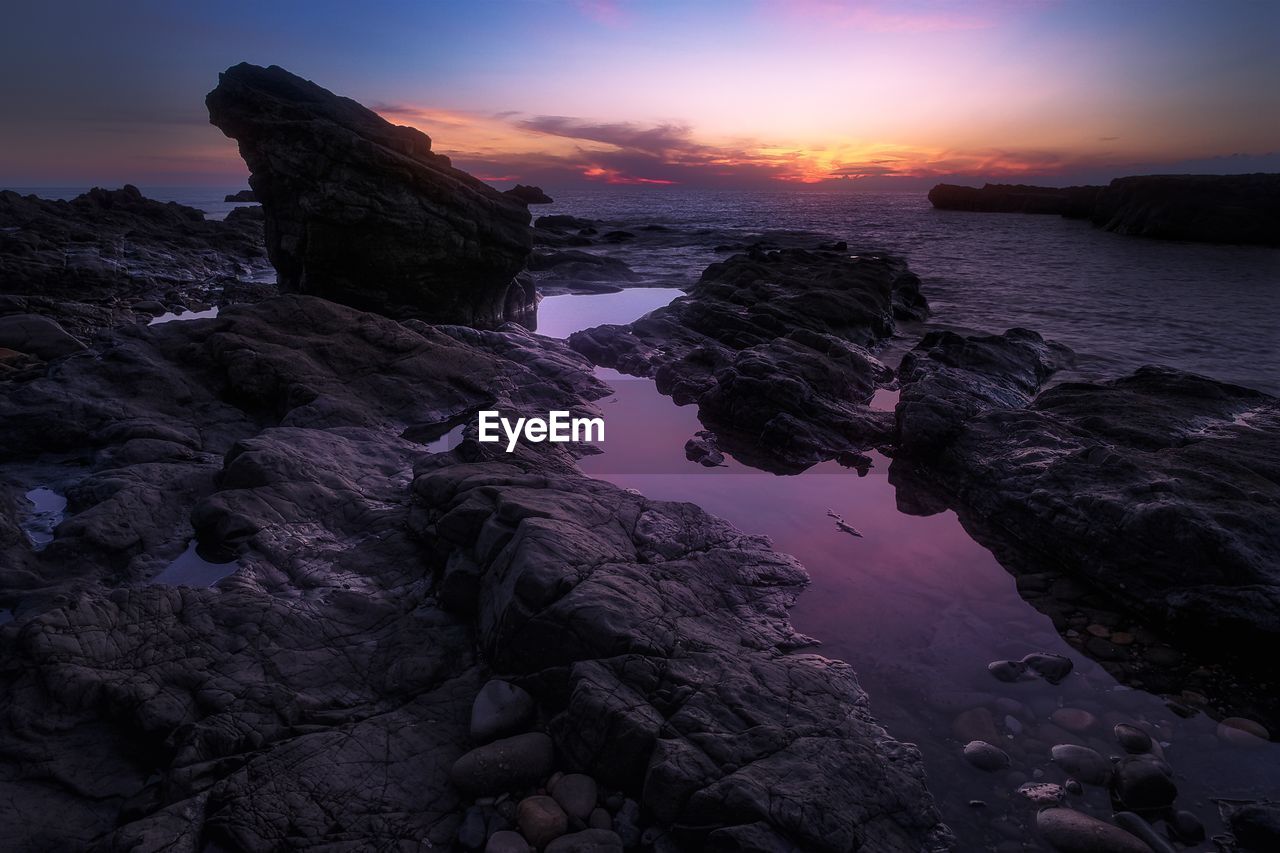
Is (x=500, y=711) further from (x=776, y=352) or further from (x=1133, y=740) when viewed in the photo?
(x=776, y=352)

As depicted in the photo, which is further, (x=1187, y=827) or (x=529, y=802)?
(x=1187, y=827)

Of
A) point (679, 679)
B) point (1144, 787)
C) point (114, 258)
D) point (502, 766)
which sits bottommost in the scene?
point (1144, 787)

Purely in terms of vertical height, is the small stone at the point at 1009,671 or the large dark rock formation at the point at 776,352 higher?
the large dark rock formation at the point at 776,352

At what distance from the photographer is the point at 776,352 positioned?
1319 centimetres

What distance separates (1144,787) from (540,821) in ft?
12.0

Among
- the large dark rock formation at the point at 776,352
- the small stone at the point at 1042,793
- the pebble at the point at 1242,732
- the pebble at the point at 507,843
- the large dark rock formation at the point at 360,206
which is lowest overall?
the small stone at the point at 1042,793

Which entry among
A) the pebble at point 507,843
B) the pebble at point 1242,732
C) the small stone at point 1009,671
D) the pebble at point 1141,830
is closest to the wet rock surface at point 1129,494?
the pebble at point 1242,732

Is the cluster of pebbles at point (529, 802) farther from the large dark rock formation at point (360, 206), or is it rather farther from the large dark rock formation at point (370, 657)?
the large dark rock formation at point (360, 206)

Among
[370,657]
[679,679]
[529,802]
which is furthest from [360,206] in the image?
[529,802]

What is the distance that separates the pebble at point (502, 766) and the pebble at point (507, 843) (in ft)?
0.99

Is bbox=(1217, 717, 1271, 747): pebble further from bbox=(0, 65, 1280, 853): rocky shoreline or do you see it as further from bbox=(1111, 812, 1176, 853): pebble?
bbox=(1111, 812, 1176, 853): pebble

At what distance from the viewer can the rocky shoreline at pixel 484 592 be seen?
3.62 meters

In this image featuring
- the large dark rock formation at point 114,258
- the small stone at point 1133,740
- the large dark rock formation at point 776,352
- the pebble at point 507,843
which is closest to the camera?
the pebble at point 507,843

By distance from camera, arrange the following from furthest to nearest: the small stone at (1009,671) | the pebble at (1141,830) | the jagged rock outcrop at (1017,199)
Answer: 1. the jagged rock outcrop at (1017,199)
2. the small stone at (1009,671)
3. the pebble at (1141,830)
